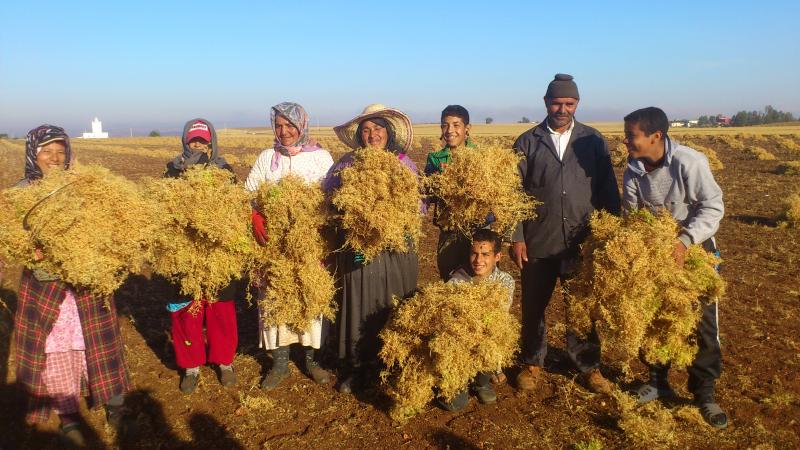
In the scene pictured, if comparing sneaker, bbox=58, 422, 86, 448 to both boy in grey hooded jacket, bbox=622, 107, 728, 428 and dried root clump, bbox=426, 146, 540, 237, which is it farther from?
boy in grey hooded jacket, bbox=622, 107, 728, 428

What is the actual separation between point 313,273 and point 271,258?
1.30ft

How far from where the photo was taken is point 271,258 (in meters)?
4.42

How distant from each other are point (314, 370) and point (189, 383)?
1.21 metres

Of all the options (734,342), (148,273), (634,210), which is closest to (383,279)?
(634,210)

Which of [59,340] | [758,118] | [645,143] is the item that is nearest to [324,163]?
[59,340]

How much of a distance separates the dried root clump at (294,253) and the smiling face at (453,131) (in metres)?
1.43

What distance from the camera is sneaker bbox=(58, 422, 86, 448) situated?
4.10 meters

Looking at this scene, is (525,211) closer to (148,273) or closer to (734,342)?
(734,342)

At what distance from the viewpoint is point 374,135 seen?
4.70 m

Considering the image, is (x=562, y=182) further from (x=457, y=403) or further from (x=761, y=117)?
(x=761, y=117)

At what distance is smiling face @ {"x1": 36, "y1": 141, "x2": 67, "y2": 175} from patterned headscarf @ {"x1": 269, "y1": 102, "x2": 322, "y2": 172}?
1.72 metres

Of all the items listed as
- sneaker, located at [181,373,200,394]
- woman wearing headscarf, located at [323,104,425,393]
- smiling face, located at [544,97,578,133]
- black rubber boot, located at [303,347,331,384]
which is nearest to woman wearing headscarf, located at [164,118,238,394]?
sneaker, located at [181,373,200,394]

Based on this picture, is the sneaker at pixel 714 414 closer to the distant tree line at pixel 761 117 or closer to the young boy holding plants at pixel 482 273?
the young boy holding plants at pixel 482 273

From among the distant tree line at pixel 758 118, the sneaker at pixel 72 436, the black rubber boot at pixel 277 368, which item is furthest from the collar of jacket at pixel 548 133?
the distant tree line at pixel 758 118
